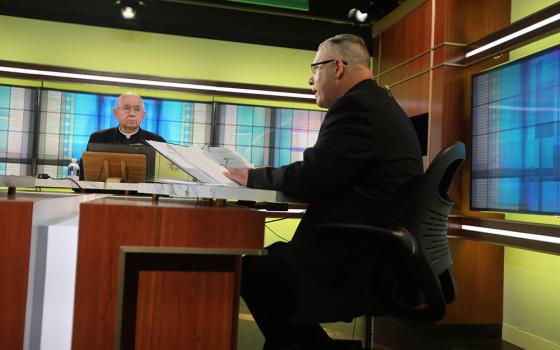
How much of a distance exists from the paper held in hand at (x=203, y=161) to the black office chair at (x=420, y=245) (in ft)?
1.51

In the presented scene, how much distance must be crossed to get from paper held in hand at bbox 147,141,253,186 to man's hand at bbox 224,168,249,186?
2 centimetres

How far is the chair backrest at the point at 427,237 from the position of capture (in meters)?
1.53

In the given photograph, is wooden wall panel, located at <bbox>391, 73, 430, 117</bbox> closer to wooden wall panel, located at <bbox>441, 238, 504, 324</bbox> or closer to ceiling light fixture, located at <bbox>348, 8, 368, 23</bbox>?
ceiling light fixture, located at <bbox>348, 8, 368, 23</bbox>

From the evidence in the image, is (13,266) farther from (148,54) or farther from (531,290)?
(148,54)

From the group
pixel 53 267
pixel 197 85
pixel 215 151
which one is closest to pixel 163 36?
pixel 197 85

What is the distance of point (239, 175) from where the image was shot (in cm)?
169

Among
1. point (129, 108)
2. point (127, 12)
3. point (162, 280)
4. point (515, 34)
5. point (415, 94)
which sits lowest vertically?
point (162, 280)

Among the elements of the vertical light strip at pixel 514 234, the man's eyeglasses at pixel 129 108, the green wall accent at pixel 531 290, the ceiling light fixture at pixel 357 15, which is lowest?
the green wall accent at pixel 531 290

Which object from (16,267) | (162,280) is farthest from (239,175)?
(16,267)

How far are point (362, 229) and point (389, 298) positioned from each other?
0.27 m

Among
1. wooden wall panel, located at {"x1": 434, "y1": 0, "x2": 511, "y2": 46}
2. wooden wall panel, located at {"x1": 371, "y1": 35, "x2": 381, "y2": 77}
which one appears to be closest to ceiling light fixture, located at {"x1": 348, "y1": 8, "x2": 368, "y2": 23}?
wooden wall panel, located at {"x1": 371, "y1": 35, "x2": 381, "y2": 77}

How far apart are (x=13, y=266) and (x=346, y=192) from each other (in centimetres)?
108

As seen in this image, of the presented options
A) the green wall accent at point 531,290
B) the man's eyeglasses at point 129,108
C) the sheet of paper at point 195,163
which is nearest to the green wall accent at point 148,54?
the man's eyeglasses at point 129,108

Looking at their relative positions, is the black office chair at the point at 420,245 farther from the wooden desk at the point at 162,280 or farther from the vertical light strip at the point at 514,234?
the vertical light strip at the point at 514,234
